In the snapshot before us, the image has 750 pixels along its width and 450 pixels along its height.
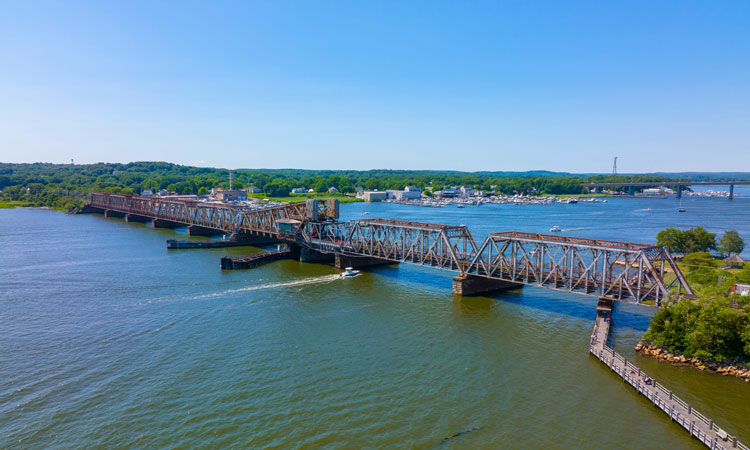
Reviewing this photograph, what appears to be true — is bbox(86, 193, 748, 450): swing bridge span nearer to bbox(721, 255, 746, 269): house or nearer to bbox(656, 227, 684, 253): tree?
bbox(721, 255, 746, 269): house

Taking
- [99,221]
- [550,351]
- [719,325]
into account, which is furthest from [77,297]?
[99,221]

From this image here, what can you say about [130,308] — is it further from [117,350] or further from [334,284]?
[334,284]

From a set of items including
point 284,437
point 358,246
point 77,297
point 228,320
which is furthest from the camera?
point 358,246

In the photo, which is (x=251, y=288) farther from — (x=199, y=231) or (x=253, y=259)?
(x=199, y=231)

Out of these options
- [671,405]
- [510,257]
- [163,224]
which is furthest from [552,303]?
[163,224]

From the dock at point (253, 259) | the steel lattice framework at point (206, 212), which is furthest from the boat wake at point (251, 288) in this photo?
the steel lattice framework at point (206, 212)

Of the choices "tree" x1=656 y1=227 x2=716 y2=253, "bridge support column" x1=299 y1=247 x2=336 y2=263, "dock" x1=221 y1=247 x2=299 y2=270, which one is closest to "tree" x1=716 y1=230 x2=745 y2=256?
"tree" x1=656 y1=227 x2=716 y2=253
